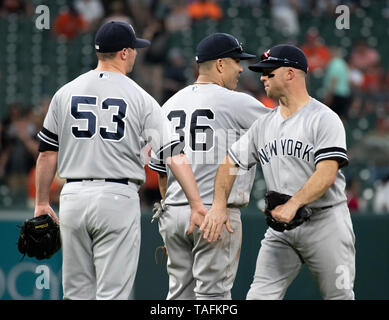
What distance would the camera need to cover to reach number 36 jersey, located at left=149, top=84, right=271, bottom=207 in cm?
521

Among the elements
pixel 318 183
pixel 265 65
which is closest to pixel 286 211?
pixel 318 183

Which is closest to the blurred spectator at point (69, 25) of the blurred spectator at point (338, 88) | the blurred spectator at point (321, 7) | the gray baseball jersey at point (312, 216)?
the blurred spectator at point (321, 7)

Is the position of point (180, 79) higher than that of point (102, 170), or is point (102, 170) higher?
point (180, 79)

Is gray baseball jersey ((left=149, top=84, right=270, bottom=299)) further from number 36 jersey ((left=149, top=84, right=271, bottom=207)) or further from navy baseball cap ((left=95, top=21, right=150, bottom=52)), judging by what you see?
navy baseball cap ((left=95, top=21, right=150, bottom=52))

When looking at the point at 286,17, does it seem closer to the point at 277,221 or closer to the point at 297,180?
the point at 297,180

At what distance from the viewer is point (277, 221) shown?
15.2 feet

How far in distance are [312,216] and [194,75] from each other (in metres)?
7.40

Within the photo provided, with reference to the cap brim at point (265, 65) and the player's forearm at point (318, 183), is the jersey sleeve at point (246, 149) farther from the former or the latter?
the player's forearm at point (318, 183)

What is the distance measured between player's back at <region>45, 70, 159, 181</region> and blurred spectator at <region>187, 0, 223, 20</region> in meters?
8.77

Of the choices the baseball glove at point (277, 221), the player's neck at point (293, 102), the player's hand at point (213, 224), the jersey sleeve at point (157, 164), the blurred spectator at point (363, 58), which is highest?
the blurred spectator at point (363, 58)

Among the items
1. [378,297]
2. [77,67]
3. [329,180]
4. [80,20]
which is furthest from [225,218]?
[80,20]

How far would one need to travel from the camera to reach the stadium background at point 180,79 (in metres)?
7.77

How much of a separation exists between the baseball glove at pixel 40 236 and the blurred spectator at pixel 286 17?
Result: 8.67 metres

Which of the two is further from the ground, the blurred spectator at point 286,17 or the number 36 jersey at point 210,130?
the blurred spectator at point 286,17
